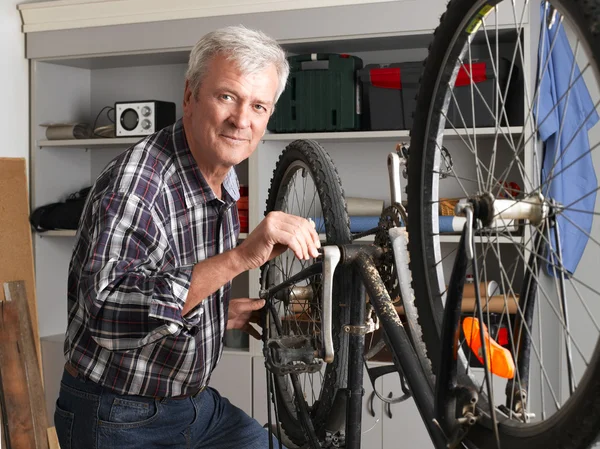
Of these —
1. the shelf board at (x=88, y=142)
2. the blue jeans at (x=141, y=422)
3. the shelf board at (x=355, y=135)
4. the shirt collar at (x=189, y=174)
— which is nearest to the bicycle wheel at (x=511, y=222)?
the shirt collar at (x=189, y=174)

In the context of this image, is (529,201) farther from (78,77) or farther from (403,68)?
(78,77)

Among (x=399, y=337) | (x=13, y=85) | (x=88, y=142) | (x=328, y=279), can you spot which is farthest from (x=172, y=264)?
(x=13, y=85)

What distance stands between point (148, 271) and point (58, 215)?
224cm

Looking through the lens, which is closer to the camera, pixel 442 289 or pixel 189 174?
pixel 442 289

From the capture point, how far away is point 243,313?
182 centimetres

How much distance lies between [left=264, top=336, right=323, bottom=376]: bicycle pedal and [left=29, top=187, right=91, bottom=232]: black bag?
7.41 ft

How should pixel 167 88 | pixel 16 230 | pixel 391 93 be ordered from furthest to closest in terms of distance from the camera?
1. pixel 167 88
2. pixel 16 230
3. pixel 391 93

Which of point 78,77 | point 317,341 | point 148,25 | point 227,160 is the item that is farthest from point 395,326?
point 78,77

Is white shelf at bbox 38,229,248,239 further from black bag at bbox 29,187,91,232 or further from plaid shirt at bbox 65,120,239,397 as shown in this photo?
plaid shirt at bbox 65,120,239,397

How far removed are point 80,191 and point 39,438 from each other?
51.7 inches

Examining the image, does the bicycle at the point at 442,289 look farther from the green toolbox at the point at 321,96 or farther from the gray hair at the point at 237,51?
the green toolbox at the point at 321,96

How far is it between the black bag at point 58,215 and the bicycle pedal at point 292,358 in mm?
2259

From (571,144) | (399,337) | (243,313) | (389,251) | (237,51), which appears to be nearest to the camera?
(399,337)

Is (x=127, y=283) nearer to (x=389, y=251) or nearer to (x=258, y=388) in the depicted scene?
(x=389, y=251)
